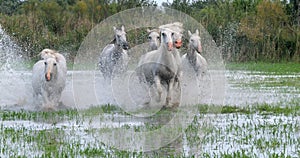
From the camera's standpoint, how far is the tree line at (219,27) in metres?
33.9

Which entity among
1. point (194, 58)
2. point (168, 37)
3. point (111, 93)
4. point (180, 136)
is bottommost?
point (180, 136)

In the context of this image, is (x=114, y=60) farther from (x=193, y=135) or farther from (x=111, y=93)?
(x=193, y=135)

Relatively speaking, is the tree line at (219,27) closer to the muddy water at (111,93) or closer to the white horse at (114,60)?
the muddy water at (111,93)

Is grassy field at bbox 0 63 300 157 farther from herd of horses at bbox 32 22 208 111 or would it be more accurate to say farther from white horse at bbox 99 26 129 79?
white horse at bbox 99 26 129 79

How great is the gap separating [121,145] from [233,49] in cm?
2611

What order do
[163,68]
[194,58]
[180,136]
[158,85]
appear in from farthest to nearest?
[194,58]
[163,68]
[158,85]
[180,136]

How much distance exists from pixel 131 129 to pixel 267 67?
19707 mm

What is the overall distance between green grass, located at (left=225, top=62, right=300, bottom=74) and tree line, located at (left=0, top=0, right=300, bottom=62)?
1.59m

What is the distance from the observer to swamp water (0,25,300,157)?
8906 millimetres

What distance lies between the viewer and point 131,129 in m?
11.0

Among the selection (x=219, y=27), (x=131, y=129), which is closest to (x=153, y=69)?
(x=131, y=129)

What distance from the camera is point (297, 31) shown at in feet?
116

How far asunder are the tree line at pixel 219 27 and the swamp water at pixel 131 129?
16.5 meters

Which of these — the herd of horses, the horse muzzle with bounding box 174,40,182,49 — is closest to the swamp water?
the herd of horses
